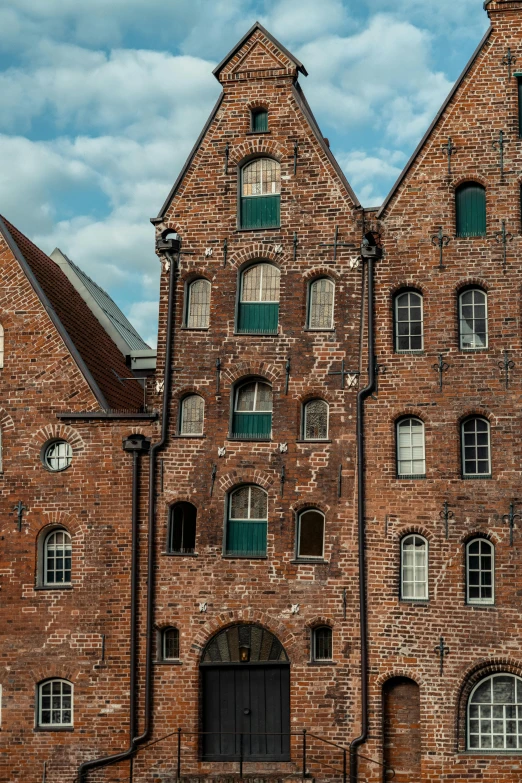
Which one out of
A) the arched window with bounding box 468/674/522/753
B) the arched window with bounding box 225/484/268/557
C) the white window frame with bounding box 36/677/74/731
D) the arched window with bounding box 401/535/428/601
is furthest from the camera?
the arched window with bounding box 225/484/268/557

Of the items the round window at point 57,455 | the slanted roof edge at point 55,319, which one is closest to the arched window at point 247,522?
the slanted roof edge at point 55,319

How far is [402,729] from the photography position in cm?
3144

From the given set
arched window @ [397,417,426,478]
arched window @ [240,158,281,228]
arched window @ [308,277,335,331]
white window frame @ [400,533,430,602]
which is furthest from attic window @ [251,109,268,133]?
white window frame @ [400,533,430,602]

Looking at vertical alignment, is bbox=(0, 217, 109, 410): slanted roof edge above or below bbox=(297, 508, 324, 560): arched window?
above

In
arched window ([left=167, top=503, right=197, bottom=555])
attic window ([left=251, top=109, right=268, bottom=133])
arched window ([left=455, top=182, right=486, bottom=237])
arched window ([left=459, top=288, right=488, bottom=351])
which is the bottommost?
arched window ([left=167, top=503, right=197, bottom=555])

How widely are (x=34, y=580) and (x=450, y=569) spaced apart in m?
10.4

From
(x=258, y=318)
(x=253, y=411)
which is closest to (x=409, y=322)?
(x=258, y=318)

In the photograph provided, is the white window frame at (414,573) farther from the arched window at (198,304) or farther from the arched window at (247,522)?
the arched window at (198,304)

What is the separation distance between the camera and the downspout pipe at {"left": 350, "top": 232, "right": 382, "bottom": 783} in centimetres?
3116

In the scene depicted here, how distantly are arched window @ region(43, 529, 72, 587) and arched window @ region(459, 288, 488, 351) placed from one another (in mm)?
11192

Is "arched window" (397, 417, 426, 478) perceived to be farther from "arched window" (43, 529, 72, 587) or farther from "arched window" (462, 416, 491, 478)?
"arched window" (43, 529, 72, 587)

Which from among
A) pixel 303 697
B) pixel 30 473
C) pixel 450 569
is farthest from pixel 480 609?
pixel 30 473

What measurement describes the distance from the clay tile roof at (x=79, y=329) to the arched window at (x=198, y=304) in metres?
2.94

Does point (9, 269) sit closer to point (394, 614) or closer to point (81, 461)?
point (81, 461)
